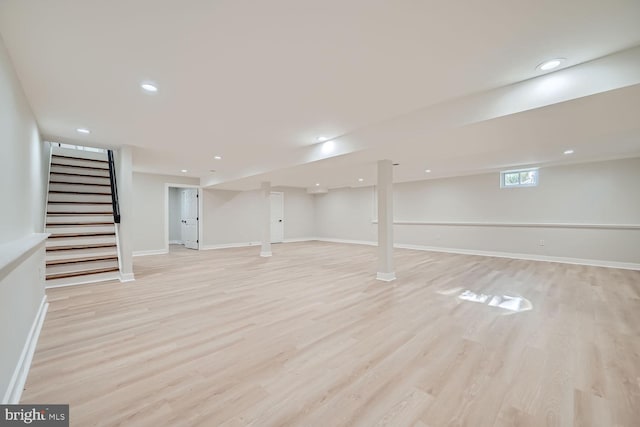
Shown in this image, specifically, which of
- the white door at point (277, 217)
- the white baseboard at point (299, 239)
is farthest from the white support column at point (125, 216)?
the white baseboard at point (299, 239)

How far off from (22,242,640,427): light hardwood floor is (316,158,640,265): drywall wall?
6.95ft

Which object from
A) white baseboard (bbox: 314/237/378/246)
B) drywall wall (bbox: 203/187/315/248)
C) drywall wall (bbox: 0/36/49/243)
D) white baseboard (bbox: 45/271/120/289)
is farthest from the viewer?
white baseboard (bbox: 314/237/378/246)

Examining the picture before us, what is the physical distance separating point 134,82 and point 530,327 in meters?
4.70

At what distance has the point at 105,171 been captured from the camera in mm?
6039

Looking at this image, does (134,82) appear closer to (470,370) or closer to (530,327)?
(470,370)

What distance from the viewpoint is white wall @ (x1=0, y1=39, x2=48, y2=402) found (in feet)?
5.08

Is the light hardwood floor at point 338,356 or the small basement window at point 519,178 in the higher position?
the small basement window at point 519,178

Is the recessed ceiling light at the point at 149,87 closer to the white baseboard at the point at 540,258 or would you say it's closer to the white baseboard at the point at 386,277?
the white baseboard at the point at 386,277

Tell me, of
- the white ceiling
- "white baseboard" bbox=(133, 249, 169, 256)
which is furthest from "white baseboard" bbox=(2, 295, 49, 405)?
"white baseboard" bbox=(133, 249, 169, 256)

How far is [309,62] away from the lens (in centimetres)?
219

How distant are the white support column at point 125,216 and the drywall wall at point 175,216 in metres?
5.43

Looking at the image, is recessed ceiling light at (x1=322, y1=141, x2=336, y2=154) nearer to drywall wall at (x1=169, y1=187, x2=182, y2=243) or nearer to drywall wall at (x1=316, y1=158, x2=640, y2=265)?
drywall wall at (x1=316, y1=158, x2=640, y2=265)

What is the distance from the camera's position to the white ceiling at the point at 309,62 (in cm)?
166

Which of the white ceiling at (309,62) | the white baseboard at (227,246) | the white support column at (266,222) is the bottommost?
the white baseboard at (227,246)
